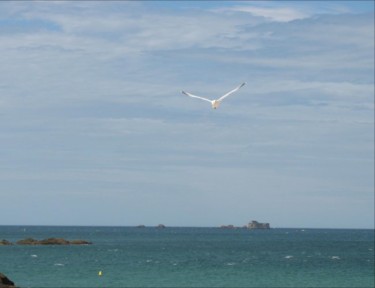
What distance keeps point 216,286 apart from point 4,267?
3474 centimetres

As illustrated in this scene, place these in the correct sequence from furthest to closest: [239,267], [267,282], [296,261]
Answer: [296,261]
[239,267]
[267,282]

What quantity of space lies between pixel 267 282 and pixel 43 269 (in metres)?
30.8

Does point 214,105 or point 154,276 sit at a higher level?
point 214,105

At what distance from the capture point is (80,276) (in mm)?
98688

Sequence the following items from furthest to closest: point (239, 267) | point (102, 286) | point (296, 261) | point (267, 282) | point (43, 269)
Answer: point (296, 261), point (239, 267), point (43, 269), point (267, 282), point (102, 286)

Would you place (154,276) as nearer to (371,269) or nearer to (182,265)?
(182,265)

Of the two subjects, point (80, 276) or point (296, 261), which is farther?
point (296, 261)

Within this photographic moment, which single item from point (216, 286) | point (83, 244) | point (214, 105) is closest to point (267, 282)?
point (216, 286)

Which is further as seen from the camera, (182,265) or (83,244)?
(83,244)

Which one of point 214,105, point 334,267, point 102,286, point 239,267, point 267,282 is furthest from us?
point 334,267

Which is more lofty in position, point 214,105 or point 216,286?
point 214,105

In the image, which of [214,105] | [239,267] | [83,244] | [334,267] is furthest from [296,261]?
[214,105]

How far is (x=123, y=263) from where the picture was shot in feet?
407

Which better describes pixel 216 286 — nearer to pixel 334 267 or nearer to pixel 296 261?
pixel 334 267
